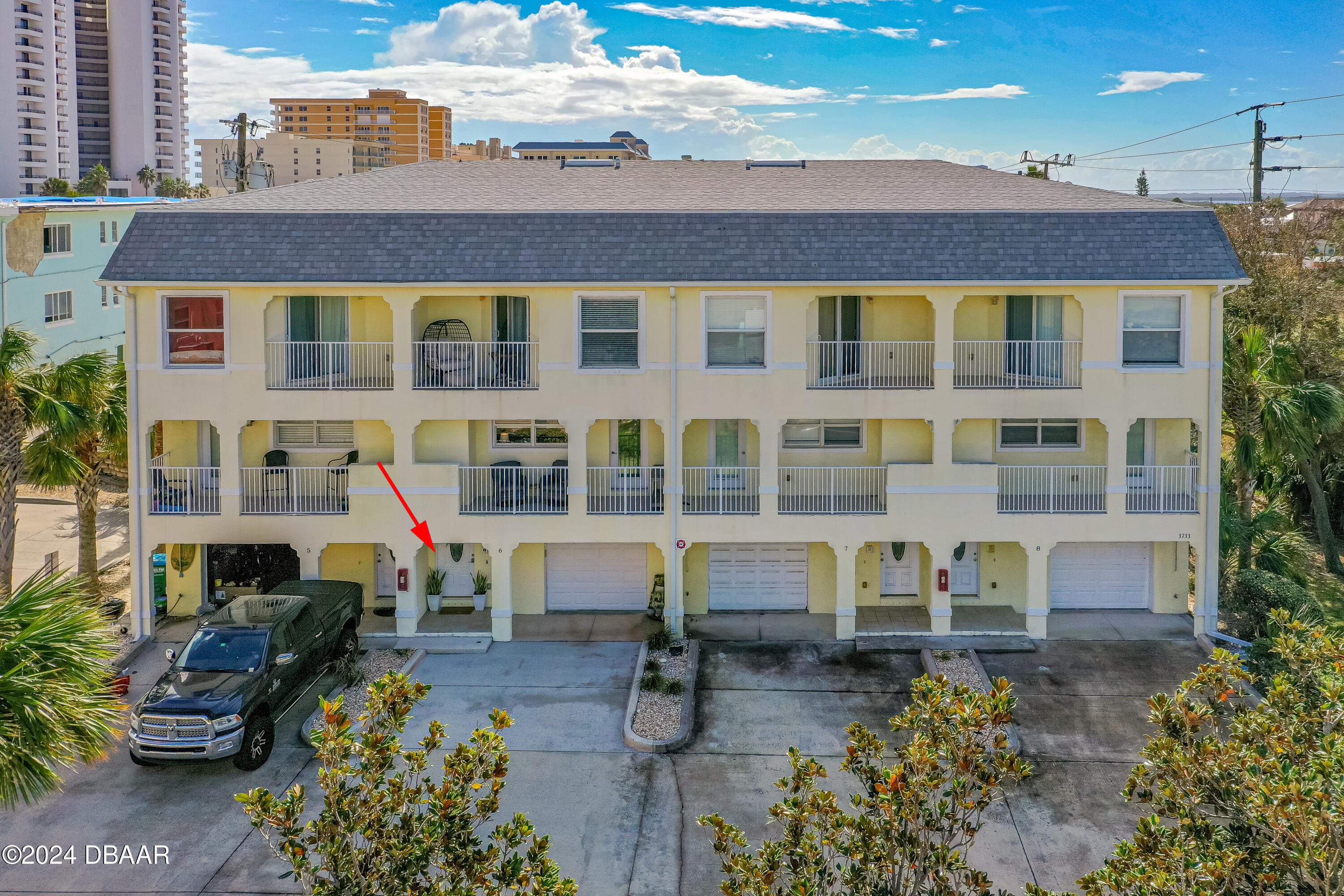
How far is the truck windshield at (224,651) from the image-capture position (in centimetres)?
1708

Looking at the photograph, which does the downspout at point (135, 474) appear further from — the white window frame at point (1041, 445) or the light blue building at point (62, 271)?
the white window frame at point (1041, 445)

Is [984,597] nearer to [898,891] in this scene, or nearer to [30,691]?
[898,891]

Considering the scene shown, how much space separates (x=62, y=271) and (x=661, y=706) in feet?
99.1

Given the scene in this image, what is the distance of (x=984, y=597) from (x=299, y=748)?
45.7 ft

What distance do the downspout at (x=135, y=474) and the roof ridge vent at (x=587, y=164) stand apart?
38.3ft

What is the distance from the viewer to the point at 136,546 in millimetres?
21594

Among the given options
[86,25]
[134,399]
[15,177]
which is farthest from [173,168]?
[134,399]

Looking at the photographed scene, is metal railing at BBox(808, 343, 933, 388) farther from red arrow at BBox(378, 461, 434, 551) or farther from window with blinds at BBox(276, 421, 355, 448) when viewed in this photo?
window with blinds at BBox(276, 421, 355, 448)

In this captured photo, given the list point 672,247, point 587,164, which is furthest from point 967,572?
point 587,164

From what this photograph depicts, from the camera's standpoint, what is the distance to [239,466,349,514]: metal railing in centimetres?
2189

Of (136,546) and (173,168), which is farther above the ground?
(173,168)

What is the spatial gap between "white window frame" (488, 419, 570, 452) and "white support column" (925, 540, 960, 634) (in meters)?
7.75

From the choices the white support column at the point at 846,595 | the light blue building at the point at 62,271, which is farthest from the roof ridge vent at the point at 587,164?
the light blue building at the point at 62,271

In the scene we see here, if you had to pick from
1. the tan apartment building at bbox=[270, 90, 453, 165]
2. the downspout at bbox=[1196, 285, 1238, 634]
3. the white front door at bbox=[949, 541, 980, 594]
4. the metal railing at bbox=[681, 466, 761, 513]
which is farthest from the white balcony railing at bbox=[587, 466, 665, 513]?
the tan apartment building at bbox=[270, 90, 453, 165]
